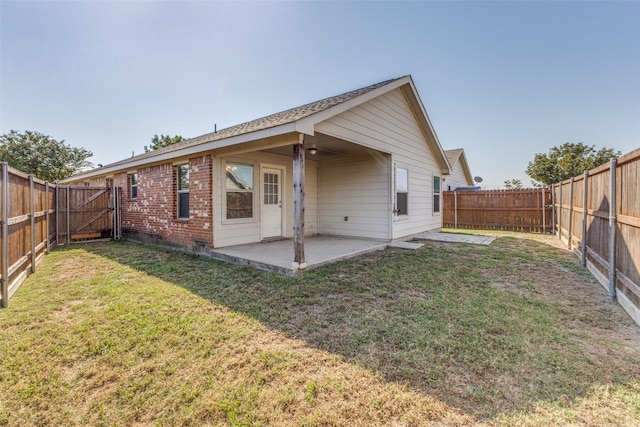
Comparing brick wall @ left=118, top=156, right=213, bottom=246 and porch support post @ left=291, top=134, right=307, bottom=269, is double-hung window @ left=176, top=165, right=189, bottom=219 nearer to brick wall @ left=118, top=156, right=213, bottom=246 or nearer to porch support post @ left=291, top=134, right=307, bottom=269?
brick wall @ left=118, top=156, right=213, bottom=246

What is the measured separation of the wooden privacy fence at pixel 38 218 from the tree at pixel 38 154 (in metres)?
18.4

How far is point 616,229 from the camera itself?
3.66 meters

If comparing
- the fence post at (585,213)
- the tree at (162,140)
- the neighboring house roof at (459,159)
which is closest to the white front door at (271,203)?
the fence post at (585,213)

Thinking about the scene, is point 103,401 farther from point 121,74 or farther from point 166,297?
point 121,74

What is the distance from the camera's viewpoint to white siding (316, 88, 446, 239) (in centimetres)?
632

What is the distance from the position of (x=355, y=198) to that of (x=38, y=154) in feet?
90.0

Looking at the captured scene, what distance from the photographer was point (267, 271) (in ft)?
17.0

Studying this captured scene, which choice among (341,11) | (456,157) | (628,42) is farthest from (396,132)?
(456,157)

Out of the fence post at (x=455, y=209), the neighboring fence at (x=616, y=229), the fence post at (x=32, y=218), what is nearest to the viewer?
the neighboring fence at (x=616, y=229)

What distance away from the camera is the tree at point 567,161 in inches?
805

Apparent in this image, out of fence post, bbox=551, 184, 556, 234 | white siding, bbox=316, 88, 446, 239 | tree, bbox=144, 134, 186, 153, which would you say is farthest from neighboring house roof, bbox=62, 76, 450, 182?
tree, bbox=144, 134, 186, 153

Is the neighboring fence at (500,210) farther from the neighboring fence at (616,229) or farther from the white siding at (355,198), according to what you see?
the white siding at (355,198)

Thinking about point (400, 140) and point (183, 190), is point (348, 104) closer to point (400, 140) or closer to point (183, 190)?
point (400, 140)

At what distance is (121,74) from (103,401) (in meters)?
11.1
